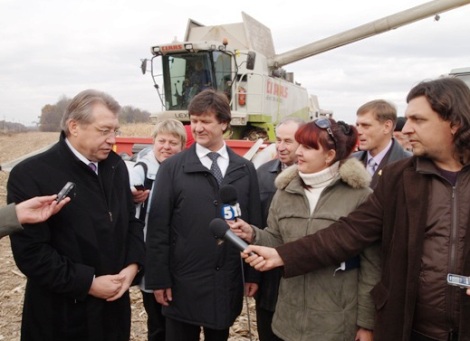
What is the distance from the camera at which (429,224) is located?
7.04 ft

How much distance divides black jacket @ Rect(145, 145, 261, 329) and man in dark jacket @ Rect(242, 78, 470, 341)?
87 centimetres

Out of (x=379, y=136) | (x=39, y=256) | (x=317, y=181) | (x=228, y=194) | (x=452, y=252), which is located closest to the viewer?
(x=452, y=252)

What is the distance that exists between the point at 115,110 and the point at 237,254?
1.32 metres

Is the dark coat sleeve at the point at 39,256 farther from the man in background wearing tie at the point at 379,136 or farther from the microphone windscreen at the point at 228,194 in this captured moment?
the man in background wearing tie at the point at 379,136

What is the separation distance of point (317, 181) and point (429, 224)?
2.22 ft

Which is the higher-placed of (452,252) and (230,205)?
(230,205)

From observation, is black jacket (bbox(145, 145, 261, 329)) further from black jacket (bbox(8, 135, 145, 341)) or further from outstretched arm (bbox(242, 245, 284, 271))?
outstretched arm (bbox(242, 245, 284, 271))

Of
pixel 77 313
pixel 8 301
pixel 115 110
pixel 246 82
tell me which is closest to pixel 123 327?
pixel 77 313

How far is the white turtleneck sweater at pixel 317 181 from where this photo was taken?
259 cm

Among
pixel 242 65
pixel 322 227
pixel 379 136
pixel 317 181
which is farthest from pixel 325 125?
pixel 242 65

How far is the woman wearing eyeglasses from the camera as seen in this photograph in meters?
2.46

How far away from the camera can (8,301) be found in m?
5.42

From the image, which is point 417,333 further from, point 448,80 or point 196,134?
point 196,134

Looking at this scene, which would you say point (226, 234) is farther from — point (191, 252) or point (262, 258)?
point (191, 252)
